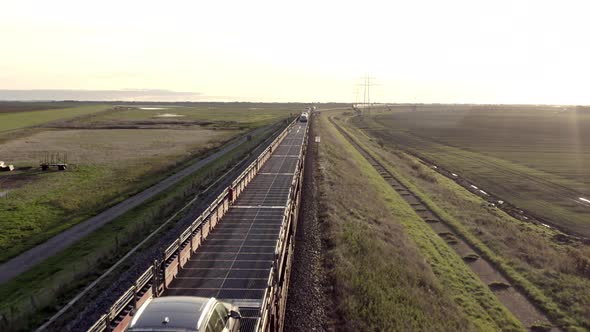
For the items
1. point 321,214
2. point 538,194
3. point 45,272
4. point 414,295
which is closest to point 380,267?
point 414,295

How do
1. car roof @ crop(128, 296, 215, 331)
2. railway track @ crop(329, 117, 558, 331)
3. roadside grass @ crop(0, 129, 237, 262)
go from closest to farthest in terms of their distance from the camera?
1. car roof @ crop(128, 296, 215, 331)
2. railway track @ crop(329, 117, 558, 331)
3. roadside grass @ crop(0, 129, 237, 262)

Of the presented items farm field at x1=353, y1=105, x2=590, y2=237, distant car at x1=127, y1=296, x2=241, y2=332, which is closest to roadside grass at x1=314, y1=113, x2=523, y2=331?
distant car at x1=127, y1=296, x2=241, y2=332

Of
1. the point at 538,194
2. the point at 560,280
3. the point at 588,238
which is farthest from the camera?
the point at 538,194

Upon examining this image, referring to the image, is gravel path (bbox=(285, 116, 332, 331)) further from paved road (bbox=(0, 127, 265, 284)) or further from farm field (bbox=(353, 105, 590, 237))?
farm field (bbox=(353, 105, 590, 237))

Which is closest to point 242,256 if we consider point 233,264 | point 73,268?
point 233,264

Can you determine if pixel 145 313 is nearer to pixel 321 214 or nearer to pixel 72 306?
pixel 72 306

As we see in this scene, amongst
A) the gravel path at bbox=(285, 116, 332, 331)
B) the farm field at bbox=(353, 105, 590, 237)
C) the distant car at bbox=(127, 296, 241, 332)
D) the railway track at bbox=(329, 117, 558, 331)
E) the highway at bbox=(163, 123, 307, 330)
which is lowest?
the railway track at bbox=(329, 117, 558, 331)

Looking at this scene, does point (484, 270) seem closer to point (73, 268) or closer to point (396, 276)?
point (396, 276)

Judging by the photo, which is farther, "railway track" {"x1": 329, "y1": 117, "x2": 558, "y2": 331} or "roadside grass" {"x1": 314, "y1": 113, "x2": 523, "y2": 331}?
"railway track" {"x1": 329, "y1": 117, "x2": 558, "y2": 331}
